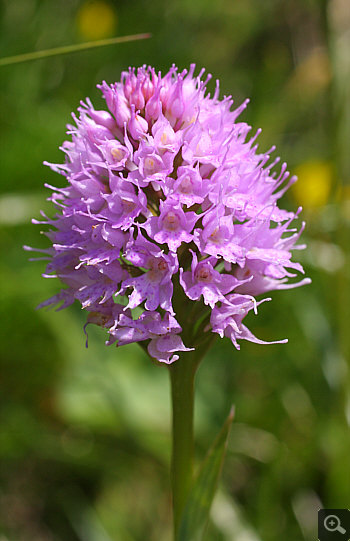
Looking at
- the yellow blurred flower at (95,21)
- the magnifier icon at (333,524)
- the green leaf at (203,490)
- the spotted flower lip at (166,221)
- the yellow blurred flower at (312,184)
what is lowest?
the magnifier icon at (333,524)

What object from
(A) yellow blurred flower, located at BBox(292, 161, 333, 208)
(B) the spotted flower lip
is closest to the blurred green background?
(A) yellow blurred flower, located at BBox(292, 161, 333, 208)

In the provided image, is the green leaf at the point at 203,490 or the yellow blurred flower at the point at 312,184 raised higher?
the yellow blurred flower at the point at 312,184

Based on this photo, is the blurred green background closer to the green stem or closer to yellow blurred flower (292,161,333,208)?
yellow blurred flower (292,161,333,208)

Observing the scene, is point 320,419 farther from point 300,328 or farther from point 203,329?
point 203,329

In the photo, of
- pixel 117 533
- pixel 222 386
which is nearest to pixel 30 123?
pixel 222 386

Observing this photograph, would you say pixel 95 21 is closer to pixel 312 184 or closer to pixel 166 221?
pixel 312 184

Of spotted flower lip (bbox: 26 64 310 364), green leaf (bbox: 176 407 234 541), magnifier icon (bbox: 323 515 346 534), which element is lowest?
magnifier icon (bbox: 323 515 346 534)

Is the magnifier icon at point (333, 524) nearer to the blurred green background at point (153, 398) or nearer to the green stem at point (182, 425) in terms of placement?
the blurred green background at point (153, 398)

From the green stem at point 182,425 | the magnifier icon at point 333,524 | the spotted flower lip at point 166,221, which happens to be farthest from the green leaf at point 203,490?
the magnifier icon at point 333,524
